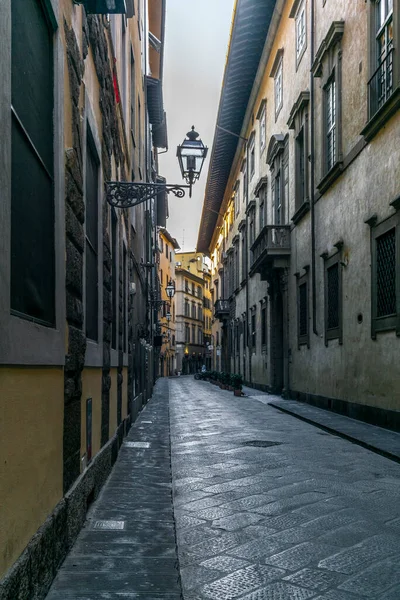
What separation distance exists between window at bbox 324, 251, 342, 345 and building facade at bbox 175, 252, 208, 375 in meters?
54.8

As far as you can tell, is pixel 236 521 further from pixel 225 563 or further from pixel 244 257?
pixel 244 257

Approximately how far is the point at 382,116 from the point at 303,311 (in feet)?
27.6

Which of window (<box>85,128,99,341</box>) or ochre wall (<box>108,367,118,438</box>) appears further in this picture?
ochre wall (<box>108,367,118,438</box>)

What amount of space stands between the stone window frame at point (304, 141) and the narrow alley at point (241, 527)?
1032 centimetres

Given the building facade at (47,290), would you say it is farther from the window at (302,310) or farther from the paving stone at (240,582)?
the window at (302,310)

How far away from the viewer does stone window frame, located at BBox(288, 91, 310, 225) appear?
18281 millimetres

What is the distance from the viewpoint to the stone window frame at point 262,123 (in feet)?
85.2

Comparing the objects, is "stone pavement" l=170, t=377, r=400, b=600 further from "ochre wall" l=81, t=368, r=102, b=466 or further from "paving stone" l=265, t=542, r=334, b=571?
"ochre wall" l=81, t=368, r=102, b=466

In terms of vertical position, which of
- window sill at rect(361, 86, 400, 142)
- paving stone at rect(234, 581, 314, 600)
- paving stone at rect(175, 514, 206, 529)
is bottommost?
paving stone at rect(175, 514, 206, 529)

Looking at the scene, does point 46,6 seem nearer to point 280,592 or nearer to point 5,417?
point 5,417

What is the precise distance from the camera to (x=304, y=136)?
18.5 m

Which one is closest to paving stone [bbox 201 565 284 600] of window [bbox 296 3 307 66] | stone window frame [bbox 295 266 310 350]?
stone window frame [bbox 295 266 310 350]

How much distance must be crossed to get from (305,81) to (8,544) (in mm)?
17732

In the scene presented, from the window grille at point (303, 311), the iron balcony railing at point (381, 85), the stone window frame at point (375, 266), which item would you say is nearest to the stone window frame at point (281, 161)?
the window grille at point (303, 311)
